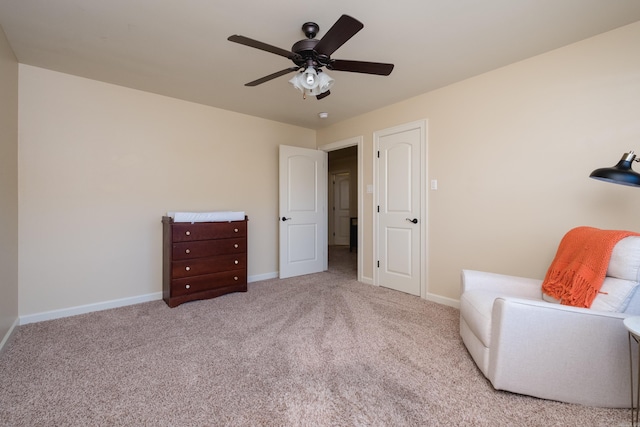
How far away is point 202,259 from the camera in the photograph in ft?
10.4

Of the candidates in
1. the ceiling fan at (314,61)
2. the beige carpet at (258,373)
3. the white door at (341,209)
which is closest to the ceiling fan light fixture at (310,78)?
the ceiling fan at (314,61)

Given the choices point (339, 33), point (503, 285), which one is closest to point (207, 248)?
point (339, 33)

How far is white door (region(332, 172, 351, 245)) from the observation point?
307 inches

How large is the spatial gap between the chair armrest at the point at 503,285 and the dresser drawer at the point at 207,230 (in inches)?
98.1

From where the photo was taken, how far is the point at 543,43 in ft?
7.18

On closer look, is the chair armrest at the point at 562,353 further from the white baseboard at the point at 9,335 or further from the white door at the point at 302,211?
the white baseboard at the point at 9,335

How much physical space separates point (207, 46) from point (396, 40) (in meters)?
1.50

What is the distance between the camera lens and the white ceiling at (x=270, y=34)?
5.93 ft

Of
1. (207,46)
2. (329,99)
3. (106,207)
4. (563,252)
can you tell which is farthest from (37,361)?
(563,252)

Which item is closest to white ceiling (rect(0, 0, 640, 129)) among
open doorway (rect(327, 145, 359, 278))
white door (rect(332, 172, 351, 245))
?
open doorway (rect(327, 145, 359, 278))

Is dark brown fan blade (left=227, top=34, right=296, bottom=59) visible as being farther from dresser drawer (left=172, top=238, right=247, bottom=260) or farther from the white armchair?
dresser drawer (left=172, top=238, right=247, bottom=260)

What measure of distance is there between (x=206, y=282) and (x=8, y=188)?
5.97 ft

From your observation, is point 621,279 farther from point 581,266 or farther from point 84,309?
point 84,309

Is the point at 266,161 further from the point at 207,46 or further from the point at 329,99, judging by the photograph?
the point at 207,46
